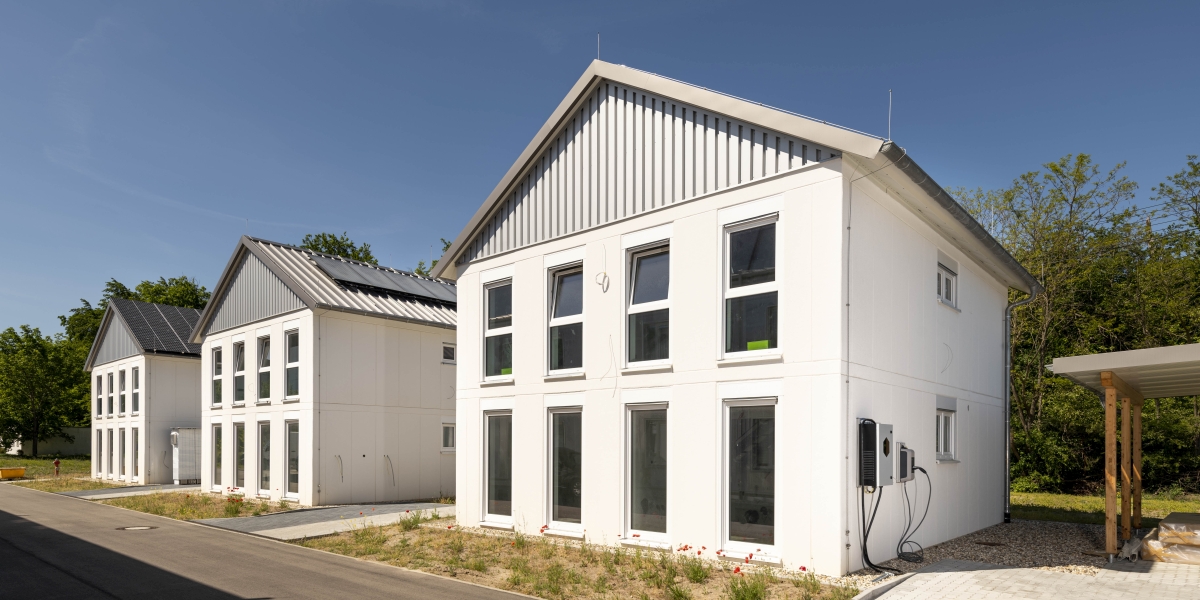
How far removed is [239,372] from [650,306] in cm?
1611

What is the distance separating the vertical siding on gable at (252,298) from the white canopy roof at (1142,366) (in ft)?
55.3

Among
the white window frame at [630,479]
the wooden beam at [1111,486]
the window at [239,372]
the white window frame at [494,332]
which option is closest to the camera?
the wooden beam at [1111,486]

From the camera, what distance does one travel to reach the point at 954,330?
13555mm

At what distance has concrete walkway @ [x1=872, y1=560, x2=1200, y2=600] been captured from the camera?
8352 millimetres

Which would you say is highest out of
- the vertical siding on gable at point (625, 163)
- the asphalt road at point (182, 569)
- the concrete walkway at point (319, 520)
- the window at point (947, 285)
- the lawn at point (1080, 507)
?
the vertical siding on gable at point (625, 163)

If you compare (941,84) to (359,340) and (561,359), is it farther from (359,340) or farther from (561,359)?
(359,340)

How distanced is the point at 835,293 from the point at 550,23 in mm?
7294

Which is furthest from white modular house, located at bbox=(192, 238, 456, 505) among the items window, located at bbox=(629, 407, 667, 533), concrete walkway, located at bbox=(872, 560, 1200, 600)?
concrete walkway, located at bbox=(872, 560, 1200, 600)

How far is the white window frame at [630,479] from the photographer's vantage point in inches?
Result: 437

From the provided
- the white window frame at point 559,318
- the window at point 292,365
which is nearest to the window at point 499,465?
the white window frame at point 559,318

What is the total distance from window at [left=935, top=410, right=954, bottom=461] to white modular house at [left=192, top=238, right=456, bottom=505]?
1354cm

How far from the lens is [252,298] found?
22844mm

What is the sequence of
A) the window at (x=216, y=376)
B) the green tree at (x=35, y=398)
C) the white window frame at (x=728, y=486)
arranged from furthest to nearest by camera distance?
the green tree at (x=35, y=398), the window at (x=216, y=376), the white window frame at (x=728, y=486)

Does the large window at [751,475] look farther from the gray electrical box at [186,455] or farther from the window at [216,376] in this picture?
the gray electrical box at [186,455]
